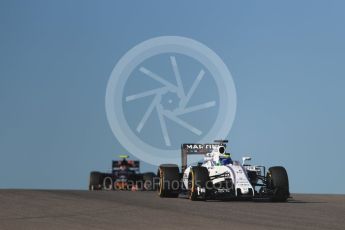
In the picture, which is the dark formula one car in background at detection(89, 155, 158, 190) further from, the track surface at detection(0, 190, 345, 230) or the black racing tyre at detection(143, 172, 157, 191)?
the track surface at detection(0, 190, 345, 230)

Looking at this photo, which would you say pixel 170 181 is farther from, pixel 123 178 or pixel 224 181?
pixel 123 178

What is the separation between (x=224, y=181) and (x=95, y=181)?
20.8m

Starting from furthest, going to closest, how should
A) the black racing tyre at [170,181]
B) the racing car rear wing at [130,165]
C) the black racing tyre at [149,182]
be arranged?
the racing car rear wing at [130,165] → the black racing tyre at [149,182] → the black racing tyre at [170,181]

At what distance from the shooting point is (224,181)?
86.2ft

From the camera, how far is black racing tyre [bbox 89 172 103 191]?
45781 mm

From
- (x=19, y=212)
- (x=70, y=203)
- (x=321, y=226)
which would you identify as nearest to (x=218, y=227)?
(x=321, y=226)

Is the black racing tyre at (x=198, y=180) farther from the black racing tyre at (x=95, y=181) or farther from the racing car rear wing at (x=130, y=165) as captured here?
the racing car rear wing at (x=130, y=165)

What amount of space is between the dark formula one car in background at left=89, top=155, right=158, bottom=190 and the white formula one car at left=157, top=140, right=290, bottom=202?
1635 cm

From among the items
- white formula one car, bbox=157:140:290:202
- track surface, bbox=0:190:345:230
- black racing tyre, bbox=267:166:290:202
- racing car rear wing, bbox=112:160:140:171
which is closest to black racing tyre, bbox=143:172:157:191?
racing car rear wing, bbox=112:160:140:171

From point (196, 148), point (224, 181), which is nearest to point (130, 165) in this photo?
point (196, 148)

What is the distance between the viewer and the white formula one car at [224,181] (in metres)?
25.4

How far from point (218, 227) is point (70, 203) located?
817 cm

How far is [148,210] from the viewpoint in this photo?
18.8 meters

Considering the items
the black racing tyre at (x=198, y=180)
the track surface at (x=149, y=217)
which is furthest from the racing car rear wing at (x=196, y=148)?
the track surface at (x=149, y=217)
